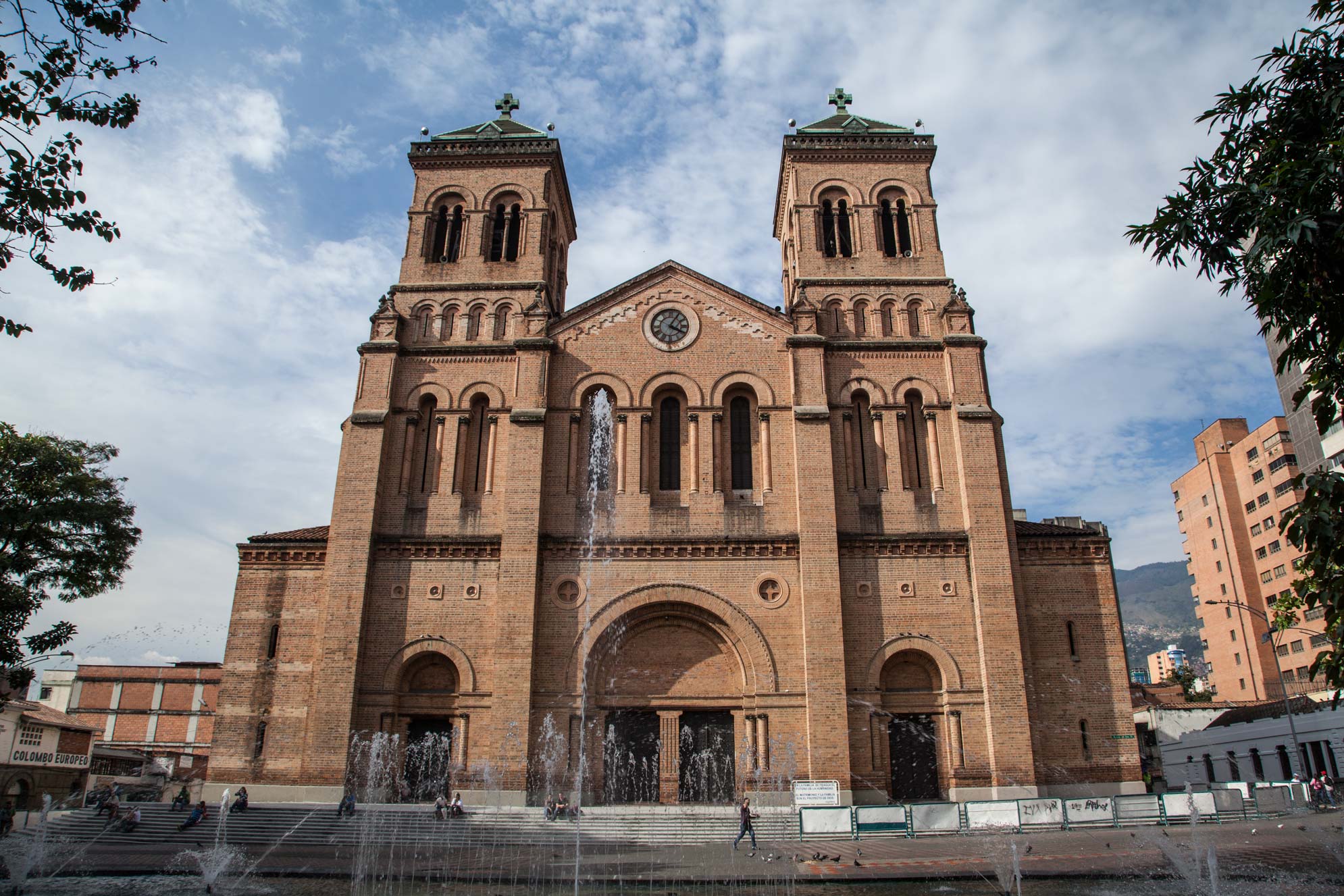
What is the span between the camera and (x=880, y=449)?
2911cm

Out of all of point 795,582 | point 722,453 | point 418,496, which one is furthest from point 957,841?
point 418,496

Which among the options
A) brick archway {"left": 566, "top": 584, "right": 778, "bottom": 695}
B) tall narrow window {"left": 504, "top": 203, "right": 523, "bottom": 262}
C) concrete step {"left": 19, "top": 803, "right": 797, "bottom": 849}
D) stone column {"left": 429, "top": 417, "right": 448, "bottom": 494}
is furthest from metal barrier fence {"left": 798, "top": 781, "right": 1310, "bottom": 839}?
tall narrow window {"left": 504, "top": 203, "right": 523, "bottom": 262}

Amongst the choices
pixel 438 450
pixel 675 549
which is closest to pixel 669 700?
pixel 675 549

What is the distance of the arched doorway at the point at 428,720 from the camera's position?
25.8 m

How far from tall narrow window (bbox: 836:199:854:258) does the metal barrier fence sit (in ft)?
65.4

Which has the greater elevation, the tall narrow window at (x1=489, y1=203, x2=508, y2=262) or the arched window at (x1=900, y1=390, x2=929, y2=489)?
the tall narrow window at (x1=489, y1=203, x2=508, y2=262)

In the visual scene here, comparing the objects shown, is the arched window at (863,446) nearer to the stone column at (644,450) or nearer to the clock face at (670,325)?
the clock face at (670,325)

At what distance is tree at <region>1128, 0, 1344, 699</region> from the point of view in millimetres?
10242

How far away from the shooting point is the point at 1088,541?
27875 millimetres

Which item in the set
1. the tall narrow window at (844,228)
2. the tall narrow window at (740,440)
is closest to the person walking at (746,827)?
the tall narrow window at (740,440)

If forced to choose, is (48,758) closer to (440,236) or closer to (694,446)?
(440,236)

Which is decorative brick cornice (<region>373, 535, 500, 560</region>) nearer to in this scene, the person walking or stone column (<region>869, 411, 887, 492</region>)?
the person walking

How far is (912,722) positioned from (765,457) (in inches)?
359

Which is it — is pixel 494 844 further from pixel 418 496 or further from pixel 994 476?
pixel 994 476
